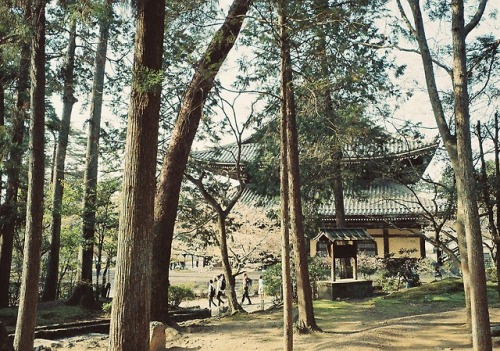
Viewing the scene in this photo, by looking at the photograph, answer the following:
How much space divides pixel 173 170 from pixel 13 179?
602 cm

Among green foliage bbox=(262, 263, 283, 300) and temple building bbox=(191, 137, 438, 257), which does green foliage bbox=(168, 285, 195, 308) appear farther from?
temple building bbox=(191, 137, 438, 257)

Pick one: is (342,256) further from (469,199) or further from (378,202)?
(469,199)

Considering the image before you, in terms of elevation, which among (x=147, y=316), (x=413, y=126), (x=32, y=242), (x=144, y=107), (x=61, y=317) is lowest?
(x=61, y=317)

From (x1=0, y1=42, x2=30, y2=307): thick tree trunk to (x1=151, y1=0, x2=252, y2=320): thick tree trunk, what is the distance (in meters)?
4.99

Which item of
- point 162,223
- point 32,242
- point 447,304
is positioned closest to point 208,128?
point 162,223

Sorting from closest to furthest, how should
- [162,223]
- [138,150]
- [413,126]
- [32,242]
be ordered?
[138,150] → [32,242] → [162,223] → [413,126]

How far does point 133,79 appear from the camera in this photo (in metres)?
5.55

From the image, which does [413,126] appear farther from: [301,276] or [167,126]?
[167,126]

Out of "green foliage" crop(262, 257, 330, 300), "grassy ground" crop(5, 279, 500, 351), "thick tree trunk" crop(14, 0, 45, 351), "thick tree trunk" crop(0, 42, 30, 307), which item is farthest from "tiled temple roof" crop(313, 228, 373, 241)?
"thick tree trunk" crop(14, 0, 45, 351)

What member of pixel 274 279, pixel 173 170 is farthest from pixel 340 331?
pixel 274 279

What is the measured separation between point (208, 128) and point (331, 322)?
577 centimetres

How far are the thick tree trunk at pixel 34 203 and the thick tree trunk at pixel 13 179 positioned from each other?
4.69 meters

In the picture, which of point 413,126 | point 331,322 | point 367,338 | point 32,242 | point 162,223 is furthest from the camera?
point 413,126

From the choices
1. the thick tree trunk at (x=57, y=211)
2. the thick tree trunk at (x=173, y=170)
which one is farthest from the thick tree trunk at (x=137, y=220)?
the thick tree trunk at (x=57, y=211)
